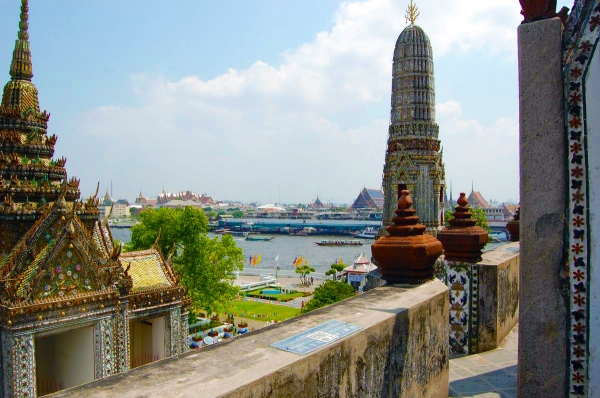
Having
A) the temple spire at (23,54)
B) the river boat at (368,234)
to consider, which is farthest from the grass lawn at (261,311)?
the river boat at (368,234)

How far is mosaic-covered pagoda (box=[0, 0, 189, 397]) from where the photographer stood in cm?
959

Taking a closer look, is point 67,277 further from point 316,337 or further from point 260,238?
point 260,238

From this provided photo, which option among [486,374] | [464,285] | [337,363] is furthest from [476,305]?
[337,363]

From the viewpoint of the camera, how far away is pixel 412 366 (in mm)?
3730

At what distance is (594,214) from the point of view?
121 inches

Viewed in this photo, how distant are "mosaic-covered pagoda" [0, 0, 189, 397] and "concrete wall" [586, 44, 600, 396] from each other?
962 cm

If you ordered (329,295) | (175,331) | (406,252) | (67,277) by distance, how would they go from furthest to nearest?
(329,295) < (175,331) < (67,277) < (406,252)

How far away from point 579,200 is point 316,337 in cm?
187

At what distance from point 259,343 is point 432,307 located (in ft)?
5.98

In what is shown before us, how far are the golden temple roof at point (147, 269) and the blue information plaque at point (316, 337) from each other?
10303 millimetres

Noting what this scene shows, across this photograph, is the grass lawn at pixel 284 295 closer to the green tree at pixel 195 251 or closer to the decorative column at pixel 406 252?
the green tree at pixel 195 251

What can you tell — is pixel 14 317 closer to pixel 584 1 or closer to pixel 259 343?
pixel 259 343

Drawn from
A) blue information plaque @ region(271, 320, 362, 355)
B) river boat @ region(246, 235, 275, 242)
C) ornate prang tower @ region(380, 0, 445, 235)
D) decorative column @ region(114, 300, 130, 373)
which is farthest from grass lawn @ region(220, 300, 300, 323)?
river boat @ region(246, 235, 275, 242)

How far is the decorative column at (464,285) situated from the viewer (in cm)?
598
